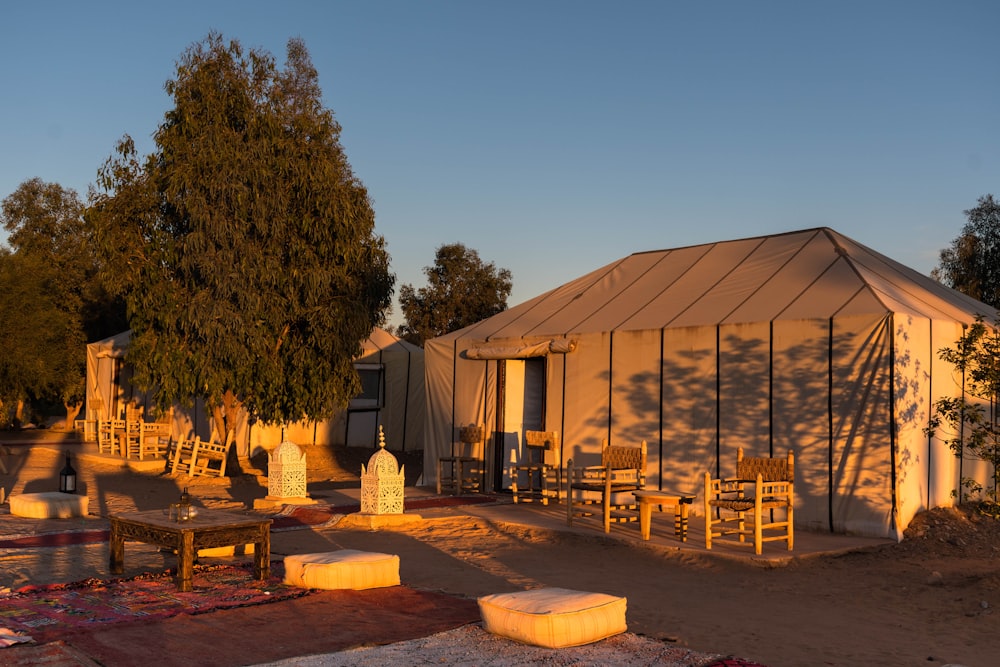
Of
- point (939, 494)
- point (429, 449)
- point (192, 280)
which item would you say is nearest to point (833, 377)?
point (939, 494)

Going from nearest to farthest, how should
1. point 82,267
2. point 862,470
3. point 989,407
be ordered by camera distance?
point 862,470
point 989,407
point 82,267

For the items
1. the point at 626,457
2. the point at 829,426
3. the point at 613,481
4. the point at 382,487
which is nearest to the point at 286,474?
the point at 382,487

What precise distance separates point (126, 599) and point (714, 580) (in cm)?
474

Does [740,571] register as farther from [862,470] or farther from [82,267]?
→ [82,267]

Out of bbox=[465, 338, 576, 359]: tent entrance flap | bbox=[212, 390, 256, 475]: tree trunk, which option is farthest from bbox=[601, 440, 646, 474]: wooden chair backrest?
bbox=[212, 390, 256, 475]: tree trunk

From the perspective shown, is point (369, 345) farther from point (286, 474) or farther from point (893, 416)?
point (893, 416)

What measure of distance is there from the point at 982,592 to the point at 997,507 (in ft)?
2.26

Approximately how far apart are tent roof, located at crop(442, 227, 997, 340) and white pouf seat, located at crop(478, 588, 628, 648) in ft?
19.3

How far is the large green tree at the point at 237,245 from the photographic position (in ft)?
47.4

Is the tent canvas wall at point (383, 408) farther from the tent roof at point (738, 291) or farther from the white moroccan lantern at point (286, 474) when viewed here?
the white moroccan lantern at point (286, 474)

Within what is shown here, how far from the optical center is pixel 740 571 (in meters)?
8.71

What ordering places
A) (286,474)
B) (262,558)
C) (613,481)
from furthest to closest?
(286,474), (613,481), (262,558)

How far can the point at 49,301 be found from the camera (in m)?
24.2

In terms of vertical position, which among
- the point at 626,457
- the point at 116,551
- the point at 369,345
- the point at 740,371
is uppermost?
the point at 369,345
